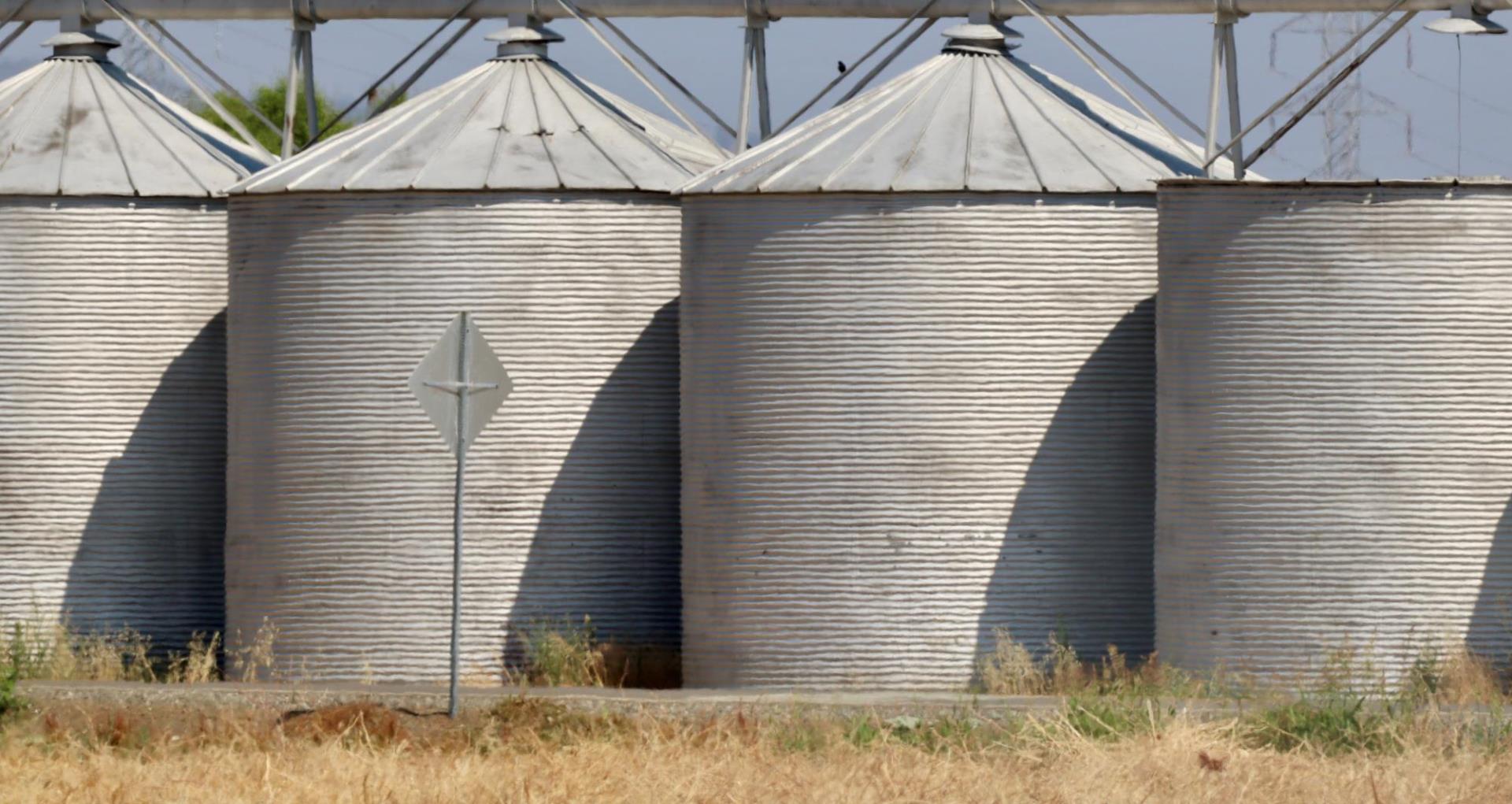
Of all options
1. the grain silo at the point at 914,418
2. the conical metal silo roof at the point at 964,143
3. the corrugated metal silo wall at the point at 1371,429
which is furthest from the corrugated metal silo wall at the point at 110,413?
the corrugated metal silo wall at the point at 1371,429

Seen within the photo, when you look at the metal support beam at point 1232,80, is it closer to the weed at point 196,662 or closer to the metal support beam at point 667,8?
the metal support beam at point 667,8

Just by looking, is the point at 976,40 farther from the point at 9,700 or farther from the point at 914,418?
the point at 9,700

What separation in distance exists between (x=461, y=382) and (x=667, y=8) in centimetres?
1073

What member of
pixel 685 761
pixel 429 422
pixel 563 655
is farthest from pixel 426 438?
pixel 685 761

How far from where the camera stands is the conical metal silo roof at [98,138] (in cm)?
2692

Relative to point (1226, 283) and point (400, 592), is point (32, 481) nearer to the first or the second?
point (400, 592)

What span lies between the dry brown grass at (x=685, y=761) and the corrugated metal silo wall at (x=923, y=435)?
375cm

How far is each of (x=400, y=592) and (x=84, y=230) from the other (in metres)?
5.35

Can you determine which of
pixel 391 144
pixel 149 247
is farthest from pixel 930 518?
pixel 149 247

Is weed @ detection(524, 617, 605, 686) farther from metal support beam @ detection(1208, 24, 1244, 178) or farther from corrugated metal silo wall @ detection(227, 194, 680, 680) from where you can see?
metal support beam @ detection(1208, 24, 1244, 178)

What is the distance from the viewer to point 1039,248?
23125 mm

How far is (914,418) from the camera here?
2291cm

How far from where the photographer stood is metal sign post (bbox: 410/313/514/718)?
1909 cm

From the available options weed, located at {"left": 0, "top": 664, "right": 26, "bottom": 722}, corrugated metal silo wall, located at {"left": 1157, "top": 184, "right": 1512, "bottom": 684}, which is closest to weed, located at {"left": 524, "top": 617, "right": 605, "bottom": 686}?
weed, located at {"left": 0, "top": 664, "right": 26, "bottom": 722}
